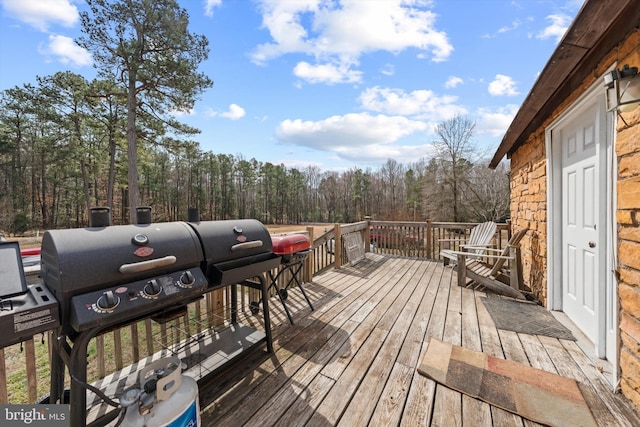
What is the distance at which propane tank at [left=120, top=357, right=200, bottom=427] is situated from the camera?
1155mm

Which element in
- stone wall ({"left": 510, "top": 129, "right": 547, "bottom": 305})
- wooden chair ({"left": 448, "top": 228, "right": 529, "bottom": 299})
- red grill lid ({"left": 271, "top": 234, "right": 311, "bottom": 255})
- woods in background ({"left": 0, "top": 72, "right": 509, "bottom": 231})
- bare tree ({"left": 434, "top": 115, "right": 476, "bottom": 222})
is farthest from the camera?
bare tree ({"left": 434, "top": 115, "right": 476, "bottom": 222})

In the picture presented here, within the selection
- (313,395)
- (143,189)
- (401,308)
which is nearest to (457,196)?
(401,308)

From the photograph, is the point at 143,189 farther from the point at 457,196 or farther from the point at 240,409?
the point at 240,409

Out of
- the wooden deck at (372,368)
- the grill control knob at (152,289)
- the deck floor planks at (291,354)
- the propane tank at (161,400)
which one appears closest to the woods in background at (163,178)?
the deck floor planks at (291,354)

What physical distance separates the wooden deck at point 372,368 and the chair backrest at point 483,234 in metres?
1.56

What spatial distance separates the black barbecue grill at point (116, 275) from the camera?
3.73 ft

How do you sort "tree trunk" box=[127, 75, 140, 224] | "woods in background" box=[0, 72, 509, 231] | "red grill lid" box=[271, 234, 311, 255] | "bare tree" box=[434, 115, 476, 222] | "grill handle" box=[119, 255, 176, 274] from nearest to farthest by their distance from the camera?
1. "grill handle" box=[119, 255, 176, 274]
2. "red grill lid" box=[271, 234, 311, 255]
3. "tree trunk" box=[127, 75, 140, 224]
4. "woods in background" box=[0, 72, 509, 231]
5. "bare tree" box=[434, 115, 476, 222]

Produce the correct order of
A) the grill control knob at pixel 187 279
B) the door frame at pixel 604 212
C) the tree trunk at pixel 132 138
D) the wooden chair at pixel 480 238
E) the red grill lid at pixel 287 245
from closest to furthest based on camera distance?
1. the grill control knob at pixel 187 279
2. the door frame at pixel 604 212
3. the red grill lid at pixel 287 245
4. the wooden chair at pixel 480 238
5. the tree trunk at pixel 132 138

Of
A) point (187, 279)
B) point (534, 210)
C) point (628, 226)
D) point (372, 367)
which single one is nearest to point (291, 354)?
point (372, 367)

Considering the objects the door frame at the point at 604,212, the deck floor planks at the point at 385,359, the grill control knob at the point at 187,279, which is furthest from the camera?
the door frame at the point at 604,212

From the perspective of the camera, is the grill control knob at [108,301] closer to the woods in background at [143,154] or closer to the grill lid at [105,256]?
the grill lid at [105,256]

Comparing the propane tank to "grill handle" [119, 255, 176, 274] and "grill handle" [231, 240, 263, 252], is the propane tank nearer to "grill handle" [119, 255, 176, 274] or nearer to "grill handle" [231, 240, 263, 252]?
"grill handle" [119, 255, 176, 274]

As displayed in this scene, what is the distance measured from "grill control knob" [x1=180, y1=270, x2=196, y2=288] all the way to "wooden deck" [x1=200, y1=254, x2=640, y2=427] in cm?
83

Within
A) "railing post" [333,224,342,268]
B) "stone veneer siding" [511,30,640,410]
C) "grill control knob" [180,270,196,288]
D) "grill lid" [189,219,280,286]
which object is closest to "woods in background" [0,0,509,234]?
"railing post" [333,224,342,268]
